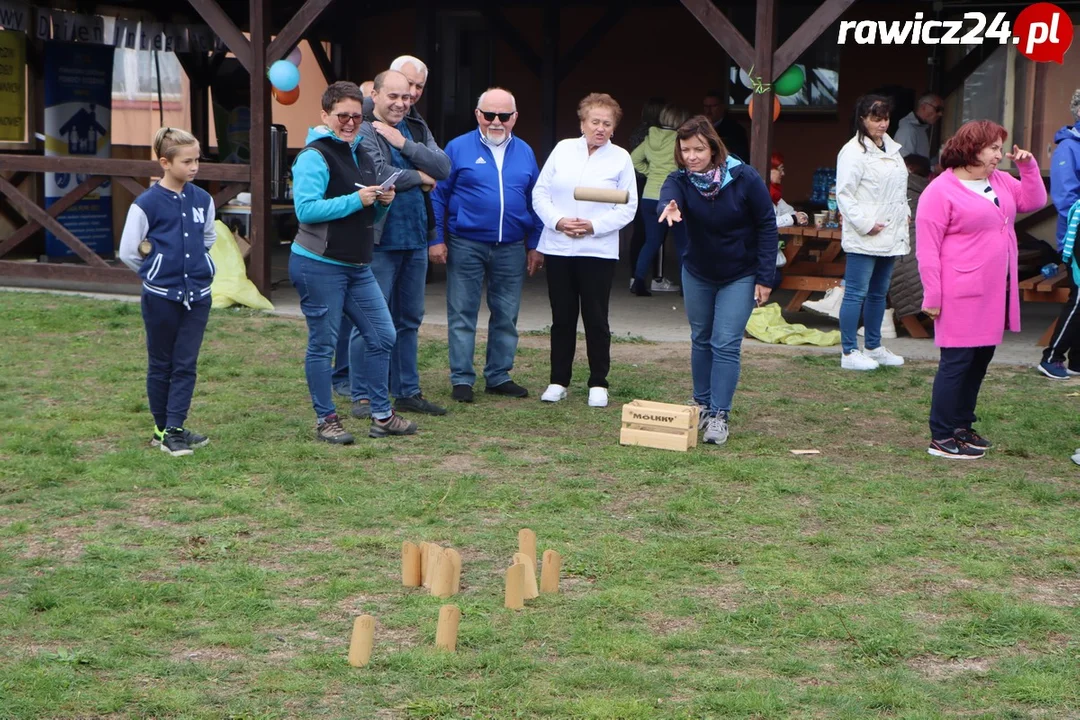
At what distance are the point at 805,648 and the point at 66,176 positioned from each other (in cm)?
1130

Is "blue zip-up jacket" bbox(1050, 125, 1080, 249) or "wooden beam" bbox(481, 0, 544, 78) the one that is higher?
"wooden beam" bbox(481, 0, 544, 78)

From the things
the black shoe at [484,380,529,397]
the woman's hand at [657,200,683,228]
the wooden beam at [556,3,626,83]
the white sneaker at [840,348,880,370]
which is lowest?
the black shoe at [484,380,529,397]

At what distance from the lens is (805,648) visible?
13.1ft

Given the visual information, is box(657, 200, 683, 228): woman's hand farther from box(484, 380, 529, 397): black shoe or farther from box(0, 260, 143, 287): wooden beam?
box(0, 260, 143, 287): wooden beam

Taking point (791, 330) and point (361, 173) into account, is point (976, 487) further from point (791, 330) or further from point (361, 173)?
point (791, 330)

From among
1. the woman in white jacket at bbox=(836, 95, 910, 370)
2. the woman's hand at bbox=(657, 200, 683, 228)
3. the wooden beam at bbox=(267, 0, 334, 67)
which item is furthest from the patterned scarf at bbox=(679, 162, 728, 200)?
the wooden beam at bbox=(267, 0, 334, 67)

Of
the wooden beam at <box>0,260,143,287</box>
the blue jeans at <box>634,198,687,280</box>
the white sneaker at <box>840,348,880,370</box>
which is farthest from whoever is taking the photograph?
the blue jeans at <box>634,198,687,280</box>

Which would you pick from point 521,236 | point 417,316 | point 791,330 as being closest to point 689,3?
point 791,330

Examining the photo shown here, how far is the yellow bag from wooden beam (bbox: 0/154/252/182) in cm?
44

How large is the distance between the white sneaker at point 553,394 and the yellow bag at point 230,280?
13.6ft

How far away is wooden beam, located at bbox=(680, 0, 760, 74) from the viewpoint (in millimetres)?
9836

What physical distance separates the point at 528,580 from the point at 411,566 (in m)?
0.41

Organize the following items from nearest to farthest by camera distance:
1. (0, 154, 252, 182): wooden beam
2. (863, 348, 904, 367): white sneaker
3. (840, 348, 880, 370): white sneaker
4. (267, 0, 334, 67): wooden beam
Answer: (840, 348, 880, 370): white sneaker
(863, 348, 904, 367): white sneaker
(267, 0, 334, 67): wooden beam
(0, 154, 252, 182): wooden beam

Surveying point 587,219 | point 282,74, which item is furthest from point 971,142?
point 282,74
